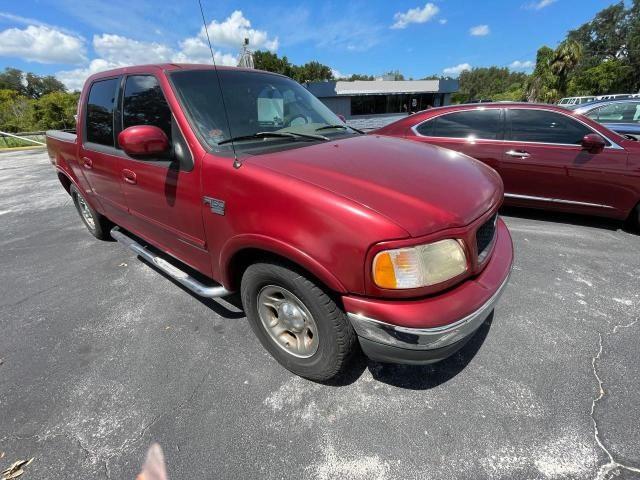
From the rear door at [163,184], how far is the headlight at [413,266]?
1.28m

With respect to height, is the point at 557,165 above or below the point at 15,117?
below

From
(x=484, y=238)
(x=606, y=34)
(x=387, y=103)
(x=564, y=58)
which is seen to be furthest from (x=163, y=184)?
(x=606, y=34)

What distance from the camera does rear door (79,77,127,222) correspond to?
296 cm

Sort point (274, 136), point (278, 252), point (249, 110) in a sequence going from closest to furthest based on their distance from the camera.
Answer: point (278, 252), point (274, 136), point (249, 110)

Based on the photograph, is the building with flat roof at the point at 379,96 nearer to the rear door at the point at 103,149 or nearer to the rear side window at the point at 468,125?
the rear side window at the point at 468,125

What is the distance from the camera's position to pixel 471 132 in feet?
15.9

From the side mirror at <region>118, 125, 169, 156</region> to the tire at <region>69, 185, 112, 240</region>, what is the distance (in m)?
2.65

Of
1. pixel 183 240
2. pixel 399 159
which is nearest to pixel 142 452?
pixel 183 240

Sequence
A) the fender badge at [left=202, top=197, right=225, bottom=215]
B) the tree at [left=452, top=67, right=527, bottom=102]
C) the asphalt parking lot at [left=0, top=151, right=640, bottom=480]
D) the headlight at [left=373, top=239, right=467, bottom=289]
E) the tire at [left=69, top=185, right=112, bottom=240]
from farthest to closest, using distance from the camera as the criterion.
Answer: the tree at [left=452, top=67, right=527, bottom=102] → the tire at [left=69, top=185, right=112, bottom=240] → the fender badge at [left=202, top=197, right=225, bottom=215] → the asphalt parking lot at [left=0, top=151, right=640, bottom=480] → the headlight at [left=373, top=239, right=467, bottom=289]

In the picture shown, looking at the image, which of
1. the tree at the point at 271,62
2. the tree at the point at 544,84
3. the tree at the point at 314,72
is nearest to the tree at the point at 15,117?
the tree at the point at 271,62

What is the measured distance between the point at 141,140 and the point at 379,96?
31.5 m

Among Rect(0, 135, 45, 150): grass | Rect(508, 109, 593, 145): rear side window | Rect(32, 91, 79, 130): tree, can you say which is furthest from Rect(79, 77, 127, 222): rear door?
Rect(32, 91, 79, 130): tree

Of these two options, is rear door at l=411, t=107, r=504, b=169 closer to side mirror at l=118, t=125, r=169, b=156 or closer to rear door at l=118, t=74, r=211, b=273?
rear door at l=118, t=74, r=211, b=273

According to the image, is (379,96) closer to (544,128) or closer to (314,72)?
(544,128)
